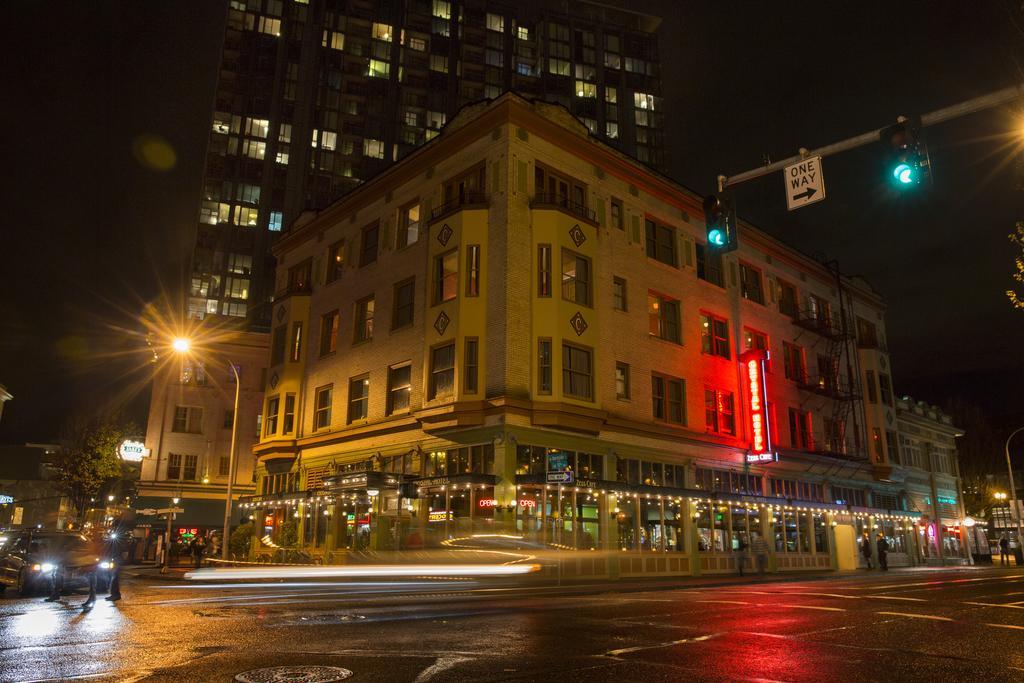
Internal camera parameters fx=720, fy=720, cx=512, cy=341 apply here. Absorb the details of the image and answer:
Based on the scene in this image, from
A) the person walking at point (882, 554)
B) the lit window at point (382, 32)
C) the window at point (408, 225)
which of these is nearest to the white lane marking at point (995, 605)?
the window at point (408, 225)

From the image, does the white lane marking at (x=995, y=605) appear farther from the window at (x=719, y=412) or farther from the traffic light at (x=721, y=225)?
the window at (x=719, y=412)

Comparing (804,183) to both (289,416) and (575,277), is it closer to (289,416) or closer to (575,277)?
(575,277)

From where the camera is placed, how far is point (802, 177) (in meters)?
12.9

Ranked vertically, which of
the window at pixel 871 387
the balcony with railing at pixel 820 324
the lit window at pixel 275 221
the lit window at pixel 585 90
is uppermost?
the lit window at pixel 585 90

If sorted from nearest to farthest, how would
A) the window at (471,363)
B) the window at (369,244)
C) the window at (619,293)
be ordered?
the window at (471,363)
the window at (619,293)
the window at (369,244)

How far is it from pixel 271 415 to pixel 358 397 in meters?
7.68

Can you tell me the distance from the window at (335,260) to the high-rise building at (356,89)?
38058 millimetres

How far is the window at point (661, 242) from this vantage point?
3453cm

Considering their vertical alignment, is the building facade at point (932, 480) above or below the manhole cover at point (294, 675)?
above

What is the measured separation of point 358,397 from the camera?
34.1 meters

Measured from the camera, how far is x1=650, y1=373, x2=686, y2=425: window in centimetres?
3244

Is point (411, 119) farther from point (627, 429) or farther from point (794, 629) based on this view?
point (794, 629)

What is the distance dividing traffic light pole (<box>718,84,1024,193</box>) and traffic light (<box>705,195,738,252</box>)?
39 centimetres

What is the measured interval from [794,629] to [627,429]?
62.1 feet
